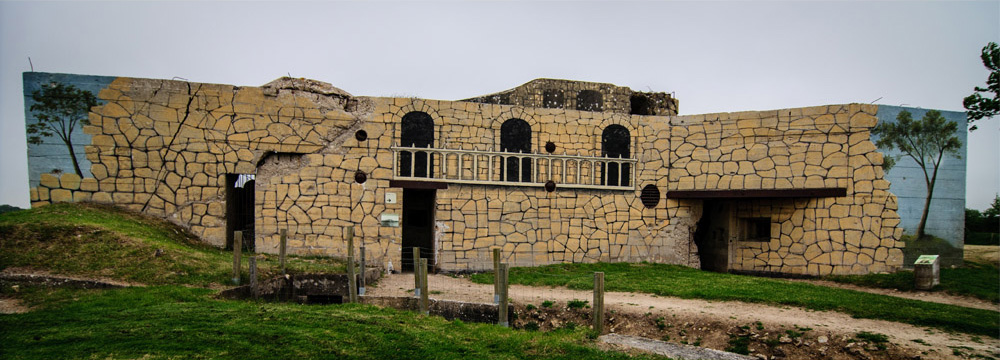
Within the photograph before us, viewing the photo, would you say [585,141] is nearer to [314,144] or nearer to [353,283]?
[314,144]

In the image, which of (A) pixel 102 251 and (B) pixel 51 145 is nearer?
(A) pixel 102 251

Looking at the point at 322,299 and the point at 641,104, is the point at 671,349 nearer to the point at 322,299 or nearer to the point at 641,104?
the point at 322,299

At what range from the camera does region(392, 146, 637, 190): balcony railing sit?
15781mm

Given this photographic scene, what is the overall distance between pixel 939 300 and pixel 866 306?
3108 millimetres

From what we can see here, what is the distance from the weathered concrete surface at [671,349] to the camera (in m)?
8.02

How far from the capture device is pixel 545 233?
16.6 metres

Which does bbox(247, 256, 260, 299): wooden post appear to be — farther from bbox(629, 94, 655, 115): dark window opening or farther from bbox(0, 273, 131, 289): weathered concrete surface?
bbox(629, 94, 655, 115): dark window opening

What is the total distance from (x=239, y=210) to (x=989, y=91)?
67.6 feet

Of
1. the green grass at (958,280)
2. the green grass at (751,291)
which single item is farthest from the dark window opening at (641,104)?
the green grass at (958,280)

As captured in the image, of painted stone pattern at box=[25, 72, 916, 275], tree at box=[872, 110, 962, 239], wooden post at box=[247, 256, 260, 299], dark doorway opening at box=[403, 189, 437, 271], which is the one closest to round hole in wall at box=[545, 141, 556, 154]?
painted stone pattern at box=[25, 72, 916, 275]

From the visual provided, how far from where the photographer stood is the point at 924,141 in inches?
606

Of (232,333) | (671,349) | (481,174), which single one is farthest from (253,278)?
(671,349)

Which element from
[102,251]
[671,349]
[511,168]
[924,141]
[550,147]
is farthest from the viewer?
[550,147]

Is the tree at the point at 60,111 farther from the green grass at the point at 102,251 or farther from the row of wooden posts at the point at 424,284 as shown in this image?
the row of wooden posts at the point at 424,284
